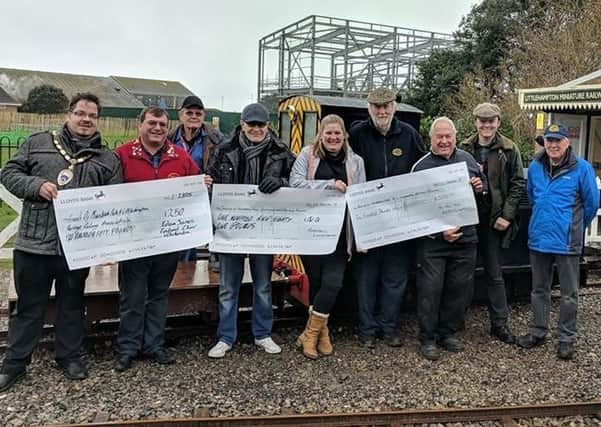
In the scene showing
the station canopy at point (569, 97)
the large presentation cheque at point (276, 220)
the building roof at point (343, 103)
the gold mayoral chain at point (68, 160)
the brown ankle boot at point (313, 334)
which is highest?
the station canopy at point (569, 97)

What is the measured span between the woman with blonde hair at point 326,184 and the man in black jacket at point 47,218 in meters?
1.55

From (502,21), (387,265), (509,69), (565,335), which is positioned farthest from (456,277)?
(502,21)

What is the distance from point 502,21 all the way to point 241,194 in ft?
75.3

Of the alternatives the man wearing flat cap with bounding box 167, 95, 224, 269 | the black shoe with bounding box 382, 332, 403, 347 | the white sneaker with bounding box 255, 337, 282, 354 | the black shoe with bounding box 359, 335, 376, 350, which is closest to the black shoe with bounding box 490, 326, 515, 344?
the black shoe with bounding box 382, 332, 403, 347

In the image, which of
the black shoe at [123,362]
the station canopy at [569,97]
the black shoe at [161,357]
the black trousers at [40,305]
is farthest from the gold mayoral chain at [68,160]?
the station canopy at [569,97]

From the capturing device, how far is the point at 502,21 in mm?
24578

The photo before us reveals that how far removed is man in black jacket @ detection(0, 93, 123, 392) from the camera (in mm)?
4168

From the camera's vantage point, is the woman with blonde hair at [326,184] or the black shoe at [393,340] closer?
the woman with blonde hair at [326,184]

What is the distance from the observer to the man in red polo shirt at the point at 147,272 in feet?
15.0

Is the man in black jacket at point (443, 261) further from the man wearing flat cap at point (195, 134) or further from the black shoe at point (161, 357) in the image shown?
the black shoe at point (161, 357)

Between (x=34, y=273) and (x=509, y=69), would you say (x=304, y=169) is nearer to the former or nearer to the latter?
(x=34, y=273)

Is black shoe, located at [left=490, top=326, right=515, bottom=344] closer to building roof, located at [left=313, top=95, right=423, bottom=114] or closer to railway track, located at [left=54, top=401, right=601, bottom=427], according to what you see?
railway track, located at [left=54, top=401, right=601, bottom=427]

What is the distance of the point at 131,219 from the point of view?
463 centimetres

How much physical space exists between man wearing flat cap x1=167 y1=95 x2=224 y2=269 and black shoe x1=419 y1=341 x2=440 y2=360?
2.56m
